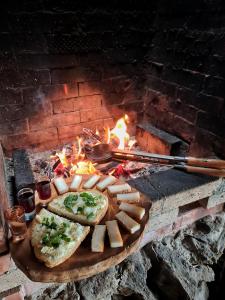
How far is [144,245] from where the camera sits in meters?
3.16

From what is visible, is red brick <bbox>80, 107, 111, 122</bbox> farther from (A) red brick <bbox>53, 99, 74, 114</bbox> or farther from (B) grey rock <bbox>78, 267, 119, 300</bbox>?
(B) grey rock <bbox>78, 267, 119, 300</bbox>

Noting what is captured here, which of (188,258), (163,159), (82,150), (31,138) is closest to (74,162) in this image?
(82,150)

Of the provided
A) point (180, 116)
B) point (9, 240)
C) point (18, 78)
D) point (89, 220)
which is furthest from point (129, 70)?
point (9, 240)

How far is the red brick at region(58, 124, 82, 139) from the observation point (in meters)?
3.94

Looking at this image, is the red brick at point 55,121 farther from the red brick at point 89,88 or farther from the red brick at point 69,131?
the red brick at point 89,88

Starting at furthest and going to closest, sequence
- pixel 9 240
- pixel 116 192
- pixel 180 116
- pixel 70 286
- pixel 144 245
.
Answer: pixel 180 116 < pixel 144 245 < pixel 70 286 < pixel 116 192 < pixel 9 240

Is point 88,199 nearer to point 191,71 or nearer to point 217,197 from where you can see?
point 217,197

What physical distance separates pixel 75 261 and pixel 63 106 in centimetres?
240

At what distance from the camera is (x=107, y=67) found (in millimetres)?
3820

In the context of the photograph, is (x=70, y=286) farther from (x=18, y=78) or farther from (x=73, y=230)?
(x=18, y=78)

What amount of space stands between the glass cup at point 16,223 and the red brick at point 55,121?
1.90 m

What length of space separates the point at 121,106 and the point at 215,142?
155 centimetres

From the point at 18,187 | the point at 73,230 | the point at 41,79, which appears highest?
the point at 41,79

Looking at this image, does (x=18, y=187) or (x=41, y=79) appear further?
(x=41, y=79)
